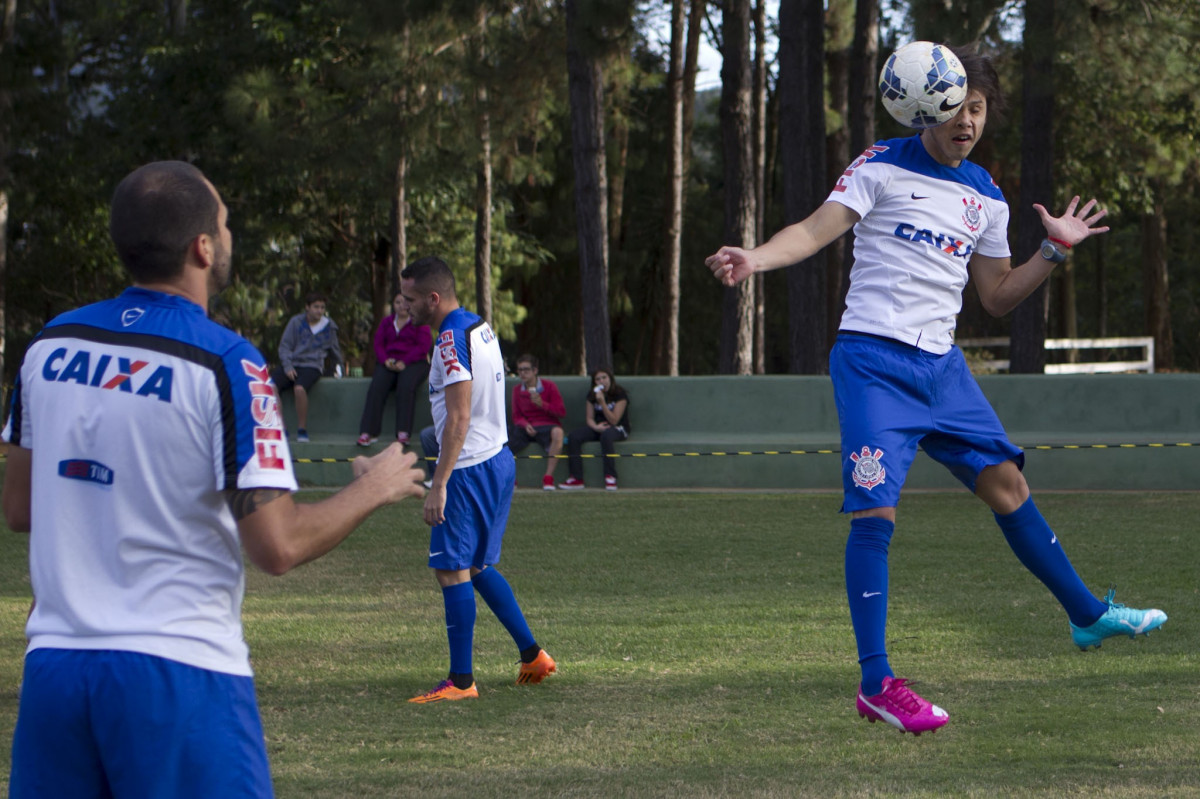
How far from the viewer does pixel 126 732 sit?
7.82 feet

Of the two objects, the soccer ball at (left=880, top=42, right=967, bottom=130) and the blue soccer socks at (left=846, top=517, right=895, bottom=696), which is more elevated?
the soccer ball at (left=880, top=42, right=967, bottom=130)

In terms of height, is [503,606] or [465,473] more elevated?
[465,473]

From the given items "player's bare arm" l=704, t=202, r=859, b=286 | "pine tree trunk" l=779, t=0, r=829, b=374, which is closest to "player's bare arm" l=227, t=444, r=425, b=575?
"player's bare arm" l=704, t=202, r=859, b=286

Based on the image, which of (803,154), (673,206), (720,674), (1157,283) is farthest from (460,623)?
(1157,283)

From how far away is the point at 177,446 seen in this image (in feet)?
8.02

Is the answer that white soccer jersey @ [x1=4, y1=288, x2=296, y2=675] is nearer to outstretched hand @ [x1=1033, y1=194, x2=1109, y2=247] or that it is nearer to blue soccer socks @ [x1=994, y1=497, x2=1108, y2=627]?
blue soccer socks @ [x1=994, y1=497, x2=1108, y2=627]

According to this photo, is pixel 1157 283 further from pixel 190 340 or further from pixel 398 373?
pixel 190 340

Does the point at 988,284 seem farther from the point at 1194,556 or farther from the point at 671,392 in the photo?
the point at 671,392

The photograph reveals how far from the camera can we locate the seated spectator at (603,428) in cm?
1516

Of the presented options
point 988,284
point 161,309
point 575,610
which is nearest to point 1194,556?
point 575,610

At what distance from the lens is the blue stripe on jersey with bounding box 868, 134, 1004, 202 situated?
5.11 metres

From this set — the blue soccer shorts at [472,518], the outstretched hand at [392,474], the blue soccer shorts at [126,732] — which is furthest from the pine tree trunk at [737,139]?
the blue soccer shorts at [126,732]

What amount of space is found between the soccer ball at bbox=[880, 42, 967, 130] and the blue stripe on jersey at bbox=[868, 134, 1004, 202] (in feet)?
0.35

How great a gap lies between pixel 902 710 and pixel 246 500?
9.42 ft
